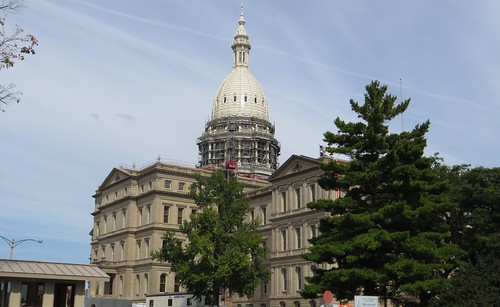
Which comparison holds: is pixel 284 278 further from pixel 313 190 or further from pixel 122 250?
pixel 122 250

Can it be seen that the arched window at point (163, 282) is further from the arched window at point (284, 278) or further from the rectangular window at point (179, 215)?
the arched window at point (284, 278)

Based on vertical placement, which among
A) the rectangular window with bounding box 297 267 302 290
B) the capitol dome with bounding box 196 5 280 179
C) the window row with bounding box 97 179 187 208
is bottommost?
the rectangular window with bounding box 297 267 302 290

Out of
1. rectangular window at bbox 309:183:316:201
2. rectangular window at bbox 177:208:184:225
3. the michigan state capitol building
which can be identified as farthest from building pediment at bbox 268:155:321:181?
rectangular window at bbox 177:208:184:225

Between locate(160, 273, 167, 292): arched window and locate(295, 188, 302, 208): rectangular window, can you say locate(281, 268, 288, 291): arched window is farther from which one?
locate(160, 273, 167, 292): arched window

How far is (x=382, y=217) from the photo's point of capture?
3888 centimetres

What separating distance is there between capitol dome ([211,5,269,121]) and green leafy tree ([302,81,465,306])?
90398 millimetres

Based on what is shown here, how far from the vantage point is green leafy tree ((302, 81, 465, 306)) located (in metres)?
38.3

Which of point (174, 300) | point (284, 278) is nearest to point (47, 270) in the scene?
point (174, 300)

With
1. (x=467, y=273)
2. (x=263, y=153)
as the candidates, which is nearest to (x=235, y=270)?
(x=467, y=273)

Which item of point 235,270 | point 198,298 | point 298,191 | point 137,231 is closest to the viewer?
point 235,270

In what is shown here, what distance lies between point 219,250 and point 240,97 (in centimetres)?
7435

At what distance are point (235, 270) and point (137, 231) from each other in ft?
125

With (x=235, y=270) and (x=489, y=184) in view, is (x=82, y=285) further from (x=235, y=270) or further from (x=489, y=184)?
(x=489, y=184)

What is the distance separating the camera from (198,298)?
219ft
